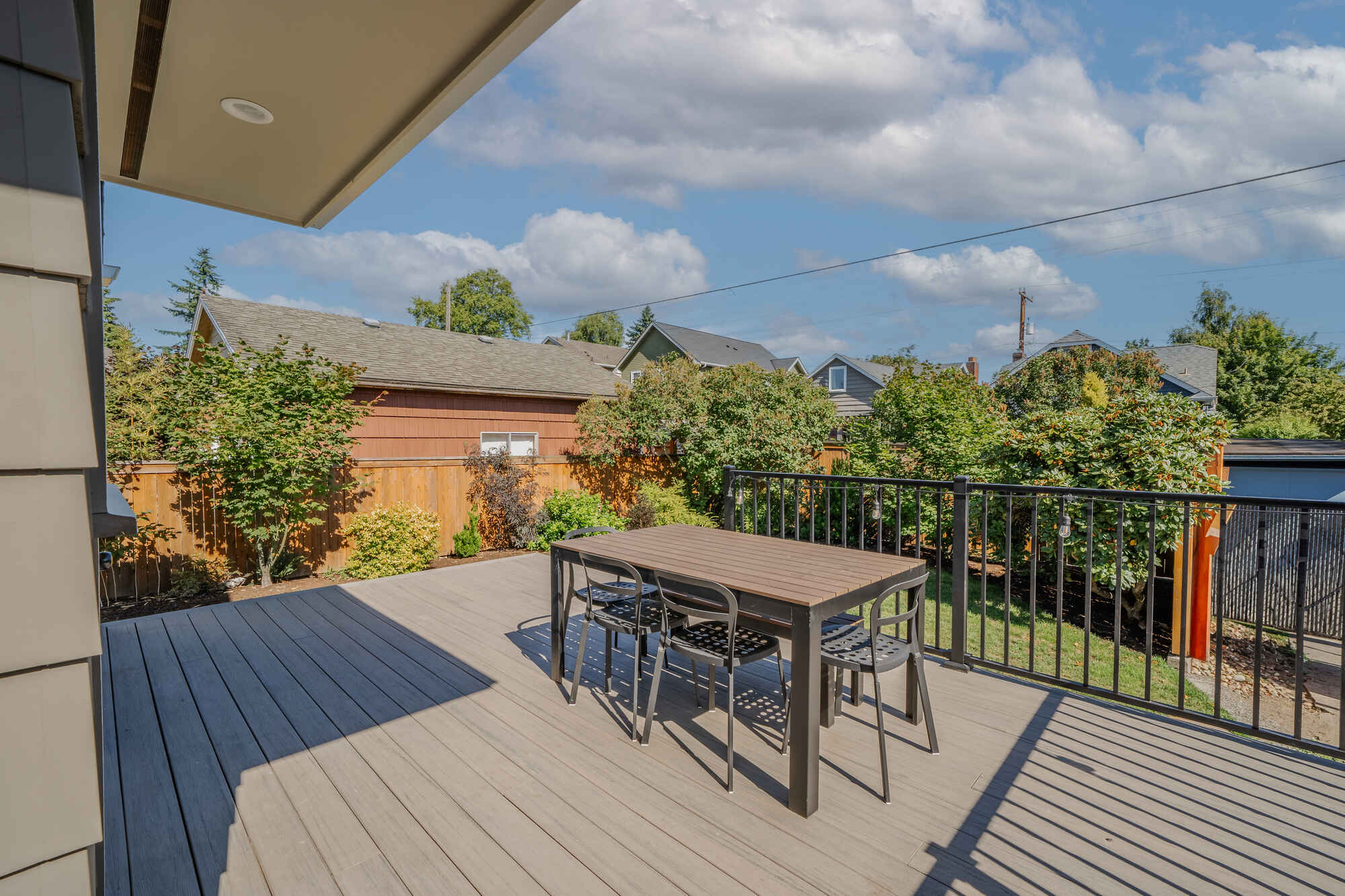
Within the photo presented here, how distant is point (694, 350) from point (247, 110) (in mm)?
20530

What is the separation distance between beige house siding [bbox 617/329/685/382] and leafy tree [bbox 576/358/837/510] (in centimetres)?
1313

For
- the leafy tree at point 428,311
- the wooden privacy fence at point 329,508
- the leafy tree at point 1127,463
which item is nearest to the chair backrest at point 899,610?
the leafy tree at point 1127,463

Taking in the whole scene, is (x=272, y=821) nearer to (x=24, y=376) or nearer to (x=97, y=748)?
(x=97, y=748)

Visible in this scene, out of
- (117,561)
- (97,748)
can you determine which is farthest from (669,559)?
(117,561)

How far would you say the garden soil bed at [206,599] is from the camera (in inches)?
202

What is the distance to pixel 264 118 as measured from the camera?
2.32 m

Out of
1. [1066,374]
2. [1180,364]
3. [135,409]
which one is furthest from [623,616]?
[1180,364]

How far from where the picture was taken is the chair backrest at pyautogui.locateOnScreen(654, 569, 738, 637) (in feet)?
7.65

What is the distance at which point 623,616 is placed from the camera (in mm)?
3049

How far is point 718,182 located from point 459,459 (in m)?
12.9

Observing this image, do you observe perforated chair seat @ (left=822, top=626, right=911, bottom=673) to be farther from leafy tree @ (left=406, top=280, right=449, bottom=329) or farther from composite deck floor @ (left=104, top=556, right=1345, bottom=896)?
leafy tree @ (left=406, top=280, right=449, bottom=329)

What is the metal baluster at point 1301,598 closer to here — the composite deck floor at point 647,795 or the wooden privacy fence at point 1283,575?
the composite deck floor at point 647,795

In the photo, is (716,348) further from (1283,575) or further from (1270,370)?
(1270,370)

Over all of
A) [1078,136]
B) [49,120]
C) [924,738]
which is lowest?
[924,738]
